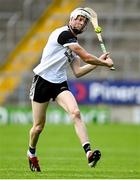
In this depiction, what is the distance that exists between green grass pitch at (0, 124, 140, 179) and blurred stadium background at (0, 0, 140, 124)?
1.92 meters

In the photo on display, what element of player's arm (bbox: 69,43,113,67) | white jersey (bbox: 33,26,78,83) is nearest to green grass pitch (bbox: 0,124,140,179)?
white jersey (bbox: 33,26,78,83)

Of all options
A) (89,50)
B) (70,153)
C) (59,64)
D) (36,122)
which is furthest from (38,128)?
(89,50)

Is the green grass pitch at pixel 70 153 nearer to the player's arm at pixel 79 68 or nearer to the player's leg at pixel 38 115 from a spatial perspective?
the player's leg at pixel 38 115

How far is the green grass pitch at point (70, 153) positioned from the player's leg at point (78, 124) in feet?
0.90

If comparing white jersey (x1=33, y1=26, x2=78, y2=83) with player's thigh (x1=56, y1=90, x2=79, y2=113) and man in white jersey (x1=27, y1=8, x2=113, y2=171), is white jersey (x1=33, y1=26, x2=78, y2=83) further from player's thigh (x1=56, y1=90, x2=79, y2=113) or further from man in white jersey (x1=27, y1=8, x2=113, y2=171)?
player's thigh (x1=56, y1=90, x2=79, y2=113)

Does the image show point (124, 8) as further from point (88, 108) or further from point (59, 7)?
point (88, 108)

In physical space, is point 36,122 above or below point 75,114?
below

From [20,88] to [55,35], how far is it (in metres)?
21.0

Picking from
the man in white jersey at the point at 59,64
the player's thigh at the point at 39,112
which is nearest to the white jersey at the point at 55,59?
the man in white jersey at the point at 59,64

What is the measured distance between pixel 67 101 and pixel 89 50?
21875mm

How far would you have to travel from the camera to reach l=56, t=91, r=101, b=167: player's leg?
456 inches

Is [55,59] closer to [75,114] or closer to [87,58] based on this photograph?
[87,58]

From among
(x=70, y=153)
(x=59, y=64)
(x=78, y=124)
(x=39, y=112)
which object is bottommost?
(x=70, y=153)

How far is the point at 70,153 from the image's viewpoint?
18.1 m
